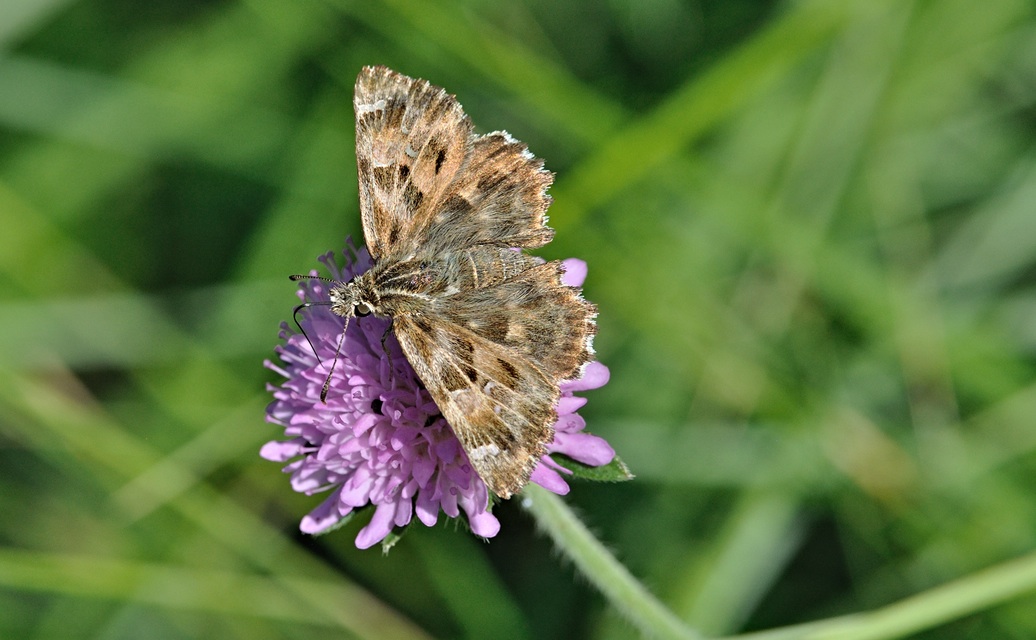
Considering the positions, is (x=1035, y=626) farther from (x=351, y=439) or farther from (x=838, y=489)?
(x=351, y=439)

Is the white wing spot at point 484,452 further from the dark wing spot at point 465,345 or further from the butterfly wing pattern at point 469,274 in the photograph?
the dark wing spot at point 465,345

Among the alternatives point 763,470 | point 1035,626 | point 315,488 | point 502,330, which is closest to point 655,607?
point 502,330

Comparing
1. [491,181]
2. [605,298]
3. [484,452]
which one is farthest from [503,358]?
[605,298]

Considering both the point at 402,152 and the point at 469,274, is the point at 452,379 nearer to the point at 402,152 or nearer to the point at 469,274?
the point at 469,274

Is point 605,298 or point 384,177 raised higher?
point 384,177

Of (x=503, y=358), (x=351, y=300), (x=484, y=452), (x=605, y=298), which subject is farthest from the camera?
(x=605, y=298)

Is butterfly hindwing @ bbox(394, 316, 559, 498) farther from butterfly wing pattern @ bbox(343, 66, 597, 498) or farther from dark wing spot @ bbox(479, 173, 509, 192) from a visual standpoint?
dark wing spot @ bbox(479, 173, 509, 192)

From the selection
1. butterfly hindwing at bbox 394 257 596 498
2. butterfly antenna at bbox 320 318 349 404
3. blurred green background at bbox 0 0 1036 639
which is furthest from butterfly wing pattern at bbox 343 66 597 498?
blurred green background at bbox 0 0 1036 639
